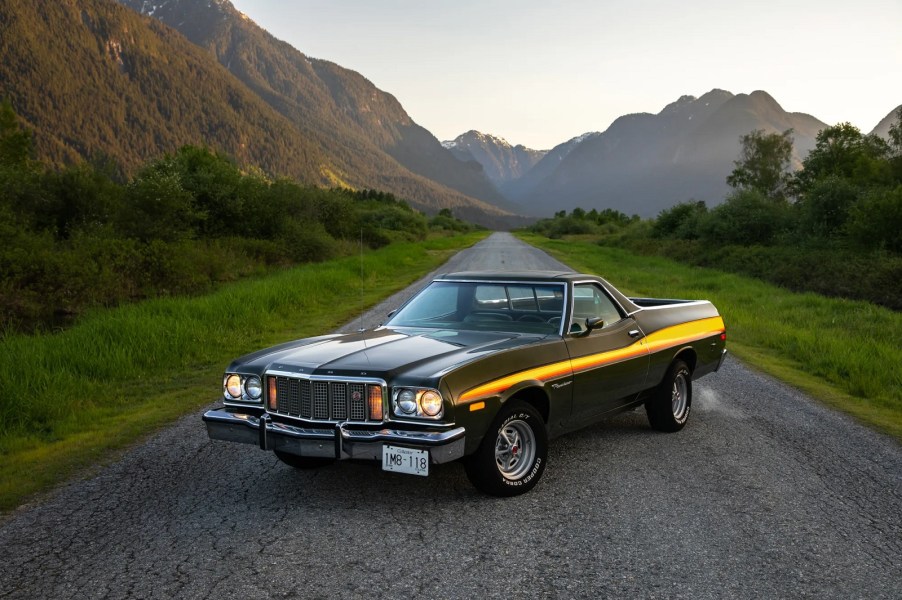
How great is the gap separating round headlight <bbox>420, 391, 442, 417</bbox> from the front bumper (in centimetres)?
12

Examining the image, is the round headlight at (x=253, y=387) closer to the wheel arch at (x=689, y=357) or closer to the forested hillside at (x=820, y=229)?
the wheel arch at (x=689, y=357)

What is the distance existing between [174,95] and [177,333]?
192203 mm

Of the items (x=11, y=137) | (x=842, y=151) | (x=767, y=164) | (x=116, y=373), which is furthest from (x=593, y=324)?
(x=11, y=137)

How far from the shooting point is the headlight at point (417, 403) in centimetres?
391

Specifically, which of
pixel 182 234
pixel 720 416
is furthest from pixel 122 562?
pixel 182 234

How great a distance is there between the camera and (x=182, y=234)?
22094 millimetres

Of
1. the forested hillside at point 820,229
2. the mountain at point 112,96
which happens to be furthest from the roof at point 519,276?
the mountain at point 112,96

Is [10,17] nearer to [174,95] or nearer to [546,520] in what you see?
[174,95]

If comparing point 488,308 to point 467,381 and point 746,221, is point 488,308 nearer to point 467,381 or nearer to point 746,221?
point 467,381

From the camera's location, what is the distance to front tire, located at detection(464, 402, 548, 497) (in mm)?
4191

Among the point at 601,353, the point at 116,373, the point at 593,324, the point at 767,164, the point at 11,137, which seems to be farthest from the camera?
the point at 767,164

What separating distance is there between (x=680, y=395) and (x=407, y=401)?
332 cm

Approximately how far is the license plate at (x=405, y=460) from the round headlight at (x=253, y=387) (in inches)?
40.3

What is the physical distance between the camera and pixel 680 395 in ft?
20.6
